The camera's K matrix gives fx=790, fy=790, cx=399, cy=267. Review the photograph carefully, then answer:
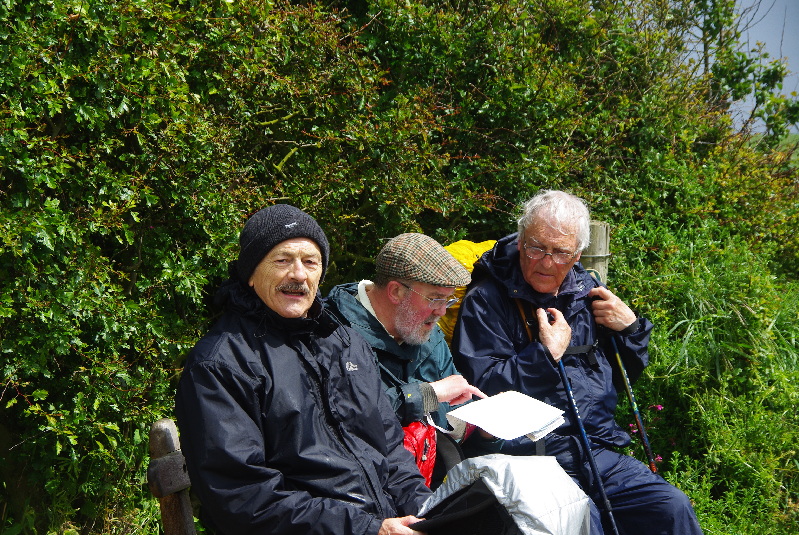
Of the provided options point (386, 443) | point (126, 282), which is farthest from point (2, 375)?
point (386, 443)

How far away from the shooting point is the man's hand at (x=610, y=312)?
4.19 metres

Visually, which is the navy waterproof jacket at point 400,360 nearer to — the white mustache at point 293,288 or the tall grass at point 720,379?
the white mustache at point 293,288

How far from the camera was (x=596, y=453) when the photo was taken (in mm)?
3883

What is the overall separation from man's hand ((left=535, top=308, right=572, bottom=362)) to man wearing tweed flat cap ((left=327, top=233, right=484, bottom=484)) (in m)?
0.47

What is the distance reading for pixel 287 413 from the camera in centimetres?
261

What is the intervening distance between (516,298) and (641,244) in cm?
259

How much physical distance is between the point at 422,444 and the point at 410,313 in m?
0.58

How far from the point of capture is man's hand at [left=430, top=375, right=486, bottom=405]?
3564 millimetres

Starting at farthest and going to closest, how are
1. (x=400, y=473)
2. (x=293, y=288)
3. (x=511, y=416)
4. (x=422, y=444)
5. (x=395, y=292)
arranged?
(x=395, y=292) < (x=422, y=444) < (x=511, y=416) < (x=400, y=473) < (x=293, y=288)

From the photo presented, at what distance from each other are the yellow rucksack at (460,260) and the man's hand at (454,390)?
1.96 feet

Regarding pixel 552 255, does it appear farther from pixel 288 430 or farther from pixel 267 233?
pixel 288 430

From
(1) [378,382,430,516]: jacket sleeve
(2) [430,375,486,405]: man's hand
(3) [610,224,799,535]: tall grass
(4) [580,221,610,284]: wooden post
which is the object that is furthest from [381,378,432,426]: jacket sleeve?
(3) [610,224,799,535]: tall grass

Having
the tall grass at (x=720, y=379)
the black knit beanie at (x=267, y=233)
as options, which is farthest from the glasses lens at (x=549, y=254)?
the tall grass at (x=720, y=379)

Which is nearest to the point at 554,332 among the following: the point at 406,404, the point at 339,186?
the point at 406,404
